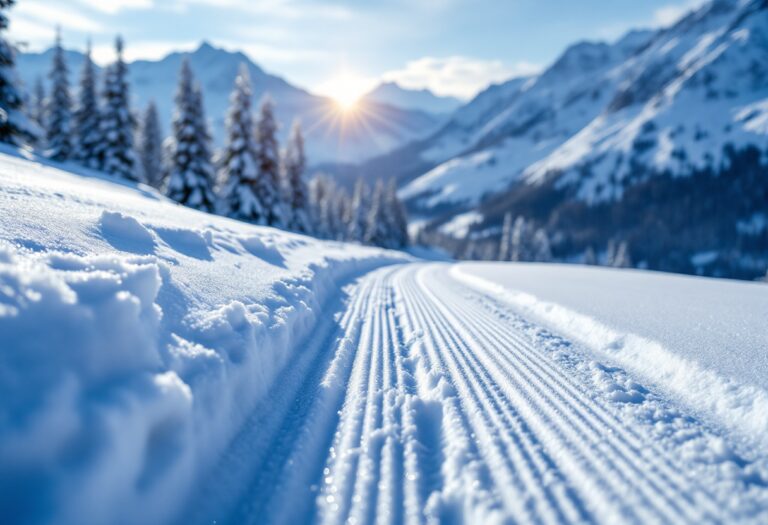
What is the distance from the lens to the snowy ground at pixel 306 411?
193 cm

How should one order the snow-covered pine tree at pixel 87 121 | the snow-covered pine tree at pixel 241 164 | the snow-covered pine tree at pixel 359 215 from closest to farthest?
the snow-covered pine tree at pixel 241 164, the snow-covered pine tree at pixel 87 121, the snow-covered pine tree at pixel 359 215

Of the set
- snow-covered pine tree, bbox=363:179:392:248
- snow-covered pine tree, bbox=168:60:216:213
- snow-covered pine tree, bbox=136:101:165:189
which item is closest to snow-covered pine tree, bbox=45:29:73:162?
snow-covered pine tree, bbox=136:101:165:189

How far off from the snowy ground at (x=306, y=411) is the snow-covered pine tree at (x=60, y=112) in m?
29.3

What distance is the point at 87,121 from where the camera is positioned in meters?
25.0

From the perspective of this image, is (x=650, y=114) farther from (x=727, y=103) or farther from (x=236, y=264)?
(x=236, y=264)

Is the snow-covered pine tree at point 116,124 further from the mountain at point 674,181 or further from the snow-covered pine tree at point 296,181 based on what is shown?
the mountain at point 674,181

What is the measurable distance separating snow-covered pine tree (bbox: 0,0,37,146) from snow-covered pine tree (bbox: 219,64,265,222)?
9063mm

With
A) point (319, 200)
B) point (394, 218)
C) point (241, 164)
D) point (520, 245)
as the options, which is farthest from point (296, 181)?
point (520, 245)

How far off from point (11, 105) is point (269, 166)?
12.6 metres

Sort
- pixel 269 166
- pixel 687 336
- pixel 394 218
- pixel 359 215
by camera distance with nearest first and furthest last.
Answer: pixel 687 336 < pixel 269 166 < pixel 359 215 < pixel 394 218

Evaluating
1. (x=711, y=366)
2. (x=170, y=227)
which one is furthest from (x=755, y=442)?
(x=170, y=227)

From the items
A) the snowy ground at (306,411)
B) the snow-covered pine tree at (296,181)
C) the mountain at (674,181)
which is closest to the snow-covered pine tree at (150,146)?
the snow-covered pine tree at (296,181)

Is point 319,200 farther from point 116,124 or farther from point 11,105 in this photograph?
point 11,105

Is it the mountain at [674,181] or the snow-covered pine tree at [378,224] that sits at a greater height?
the mountain at [674,181]
